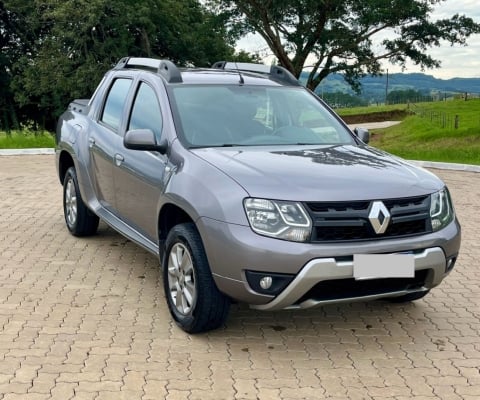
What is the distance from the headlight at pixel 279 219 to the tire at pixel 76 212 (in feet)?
11.1

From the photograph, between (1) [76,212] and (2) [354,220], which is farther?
(1) [76,212]

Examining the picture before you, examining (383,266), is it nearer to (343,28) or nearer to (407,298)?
(407,298)

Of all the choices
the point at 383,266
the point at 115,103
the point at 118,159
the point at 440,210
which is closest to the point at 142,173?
the point at 118,159

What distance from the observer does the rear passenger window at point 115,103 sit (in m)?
5.91

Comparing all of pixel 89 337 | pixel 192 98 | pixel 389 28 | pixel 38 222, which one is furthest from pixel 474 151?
pixel 89 337

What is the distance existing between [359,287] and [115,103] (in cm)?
312

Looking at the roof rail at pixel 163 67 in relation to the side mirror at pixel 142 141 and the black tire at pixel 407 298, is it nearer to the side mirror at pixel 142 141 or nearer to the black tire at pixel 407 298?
the side mirror at pixel 142 141

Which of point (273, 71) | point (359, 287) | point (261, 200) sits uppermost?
point (273, 71)

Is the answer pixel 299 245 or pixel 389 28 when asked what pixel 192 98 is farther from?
pixel 389 28

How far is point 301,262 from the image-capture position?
12.6 feet

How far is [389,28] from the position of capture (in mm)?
26688

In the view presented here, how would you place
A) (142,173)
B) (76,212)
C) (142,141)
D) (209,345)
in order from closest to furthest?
(209,345) < (142,141) < (142,173) < (76,212)

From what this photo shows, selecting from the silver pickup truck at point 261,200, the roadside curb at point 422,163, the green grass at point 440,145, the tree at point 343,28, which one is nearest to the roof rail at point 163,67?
the silver pickup truck at point 261,200

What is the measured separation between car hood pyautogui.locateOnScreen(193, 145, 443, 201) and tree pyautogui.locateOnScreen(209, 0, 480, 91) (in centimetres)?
2194
